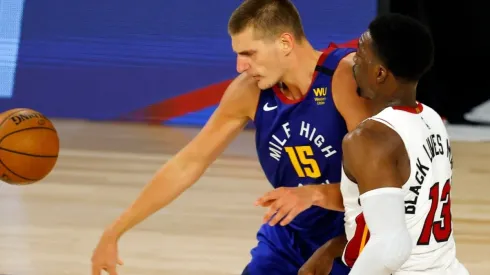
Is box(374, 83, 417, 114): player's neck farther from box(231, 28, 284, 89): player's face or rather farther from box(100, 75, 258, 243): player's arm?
box(100, 75, 258, 243): player's arm

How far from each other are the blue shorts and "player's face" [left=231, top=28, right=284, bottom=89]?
585 mm

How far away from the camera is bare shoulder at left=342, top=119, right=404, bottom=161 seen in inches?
82.4

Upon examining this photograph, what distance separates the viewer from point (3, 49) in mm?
7988

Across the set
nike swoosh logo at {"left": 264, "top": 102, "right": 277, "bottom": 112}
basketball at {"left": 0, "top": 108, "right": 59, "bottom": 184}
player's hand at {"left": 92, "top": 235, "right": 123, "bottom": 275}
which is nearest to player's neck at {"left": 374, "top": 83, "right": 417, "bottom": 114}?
nike swoosh logo at {"left": 264, "top": 102, "right": 277, "bottom": 112}

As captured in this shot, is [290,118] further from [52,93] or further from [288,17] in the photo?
[52,93]

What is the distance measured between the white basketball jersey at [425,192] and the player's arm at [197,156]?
33.7 inches

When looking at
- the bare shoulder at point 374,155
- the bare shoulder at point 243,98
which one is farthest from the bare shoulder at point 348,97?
the bare shoulder at point 374,155

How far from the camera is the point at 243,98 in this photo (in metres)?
3.11

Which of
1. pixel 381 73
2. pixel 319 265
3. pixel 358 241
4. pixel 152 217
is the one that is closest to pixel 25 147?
pixel 152 217

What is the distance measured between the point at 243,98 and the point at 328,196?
0.59m

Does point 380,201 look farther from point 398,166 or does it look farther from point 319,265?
point 319,265

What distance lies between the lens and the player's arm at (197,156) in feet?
9.99

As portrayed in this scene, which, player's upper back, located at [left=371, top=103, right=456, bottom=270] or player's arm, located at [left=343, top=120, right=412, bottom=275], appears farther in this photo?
player's upper back, located at [left=371, top=103, right=456, bottom=270]

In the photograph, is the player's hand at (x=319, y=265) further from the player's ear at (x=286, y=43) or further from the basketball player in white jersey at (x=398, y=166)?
the player's ear at (x=286, y=43)
